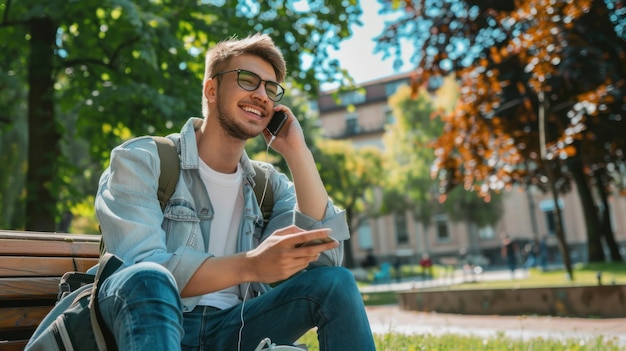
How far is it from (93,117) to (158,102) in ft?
6.36

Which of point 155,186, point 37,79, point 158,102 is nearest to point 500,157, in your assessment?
point 158,102

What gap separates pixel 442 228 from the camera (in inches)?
2021

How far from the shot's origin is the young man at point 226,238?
183cm

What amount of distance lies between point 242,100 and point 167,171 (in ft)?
1.55

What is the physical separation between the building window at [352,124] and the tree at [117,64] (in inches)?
1929

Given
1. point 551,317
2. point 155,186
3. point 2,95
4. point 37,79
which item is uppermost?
point 2,95

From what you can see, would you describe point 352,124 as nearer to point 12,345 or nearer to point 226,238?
point 226,238

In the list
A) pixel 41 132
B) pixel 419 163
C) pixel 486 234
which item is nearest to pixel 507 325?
pixel 41 132

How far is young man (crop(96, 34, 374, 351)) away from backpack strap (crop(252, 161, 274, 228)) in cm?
2

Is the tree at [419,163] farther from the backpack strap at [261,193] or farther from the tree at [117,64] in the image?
the backpack strap at [261,193]

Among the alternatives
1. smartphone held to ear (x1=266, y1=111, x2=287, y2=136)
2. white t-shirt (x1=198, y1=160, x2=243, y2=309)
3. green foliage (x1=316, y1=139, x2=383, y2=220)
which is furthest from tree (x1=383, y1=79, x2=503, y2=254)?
white t-shirt (x1=198, y1=160, x2=243, y2=309)

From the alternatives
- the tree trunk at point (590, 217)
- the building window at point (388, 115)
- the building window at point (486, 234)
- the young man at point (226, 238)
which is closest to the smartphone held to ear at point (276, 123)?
the young man at point (226, 238)

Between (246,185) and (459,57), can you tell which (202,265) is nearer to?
(246,185)

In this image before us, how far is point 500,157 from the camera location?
1233 cm
